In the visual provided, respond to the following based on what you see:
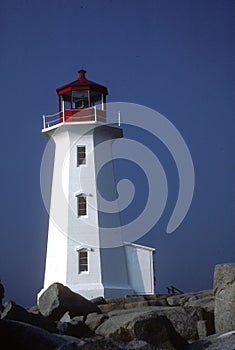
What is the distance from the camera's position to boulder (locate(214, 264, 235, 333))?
335 inches

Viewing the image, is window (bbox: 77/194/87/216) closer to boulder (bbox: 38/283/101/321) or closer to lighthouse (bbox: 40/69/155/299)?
lighthouse (bbox: 40/69/155/299)

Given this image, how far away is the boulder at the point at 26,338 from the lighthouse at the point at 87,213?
38.3ft

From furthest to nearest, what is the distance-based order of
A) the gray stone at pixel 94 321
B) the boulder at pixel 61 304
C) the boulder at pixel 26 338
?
the boulder at pixel 61 304
the gray stone at pixel 94 321
the boulder at pixel 26 338

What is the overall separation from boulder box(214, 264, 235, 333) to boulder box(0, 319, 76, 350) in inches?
97.1

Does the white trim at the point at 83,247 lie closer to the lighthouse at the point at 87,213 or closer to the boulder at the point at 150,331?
the lighthouse at the point at 87,213

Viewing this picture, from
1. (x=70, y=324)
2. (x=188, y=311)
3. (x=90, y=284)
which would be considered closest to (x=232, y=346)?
(x=188, y=311)

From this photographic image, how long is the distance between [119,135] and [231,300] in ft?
40.7

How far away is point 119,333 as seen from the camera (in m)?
8.23

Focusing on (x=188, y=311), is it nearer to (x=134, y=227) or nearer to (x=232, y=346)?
(x=232, y=346)

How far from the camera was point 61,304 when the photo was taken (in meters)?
11.1

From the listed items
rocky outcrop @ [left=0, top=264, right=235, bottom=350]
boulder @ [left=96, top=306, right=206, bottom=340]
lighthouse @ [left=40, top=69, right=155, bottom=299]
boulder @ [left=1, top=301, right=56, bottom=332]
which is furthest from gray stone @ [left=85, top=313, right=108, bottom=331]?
lighthouse @ [left=40, top=69, right=155, bottom=299]

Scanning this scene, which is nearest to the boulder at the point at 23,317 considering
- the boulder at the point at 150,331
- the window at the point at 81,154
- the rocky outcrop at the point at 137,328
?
the rocky outcrop at the point at 137,328

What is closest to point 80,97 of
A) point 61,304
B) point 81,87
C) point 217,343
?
point 81,87

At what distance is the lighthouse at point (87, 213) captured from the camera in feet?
62.4
